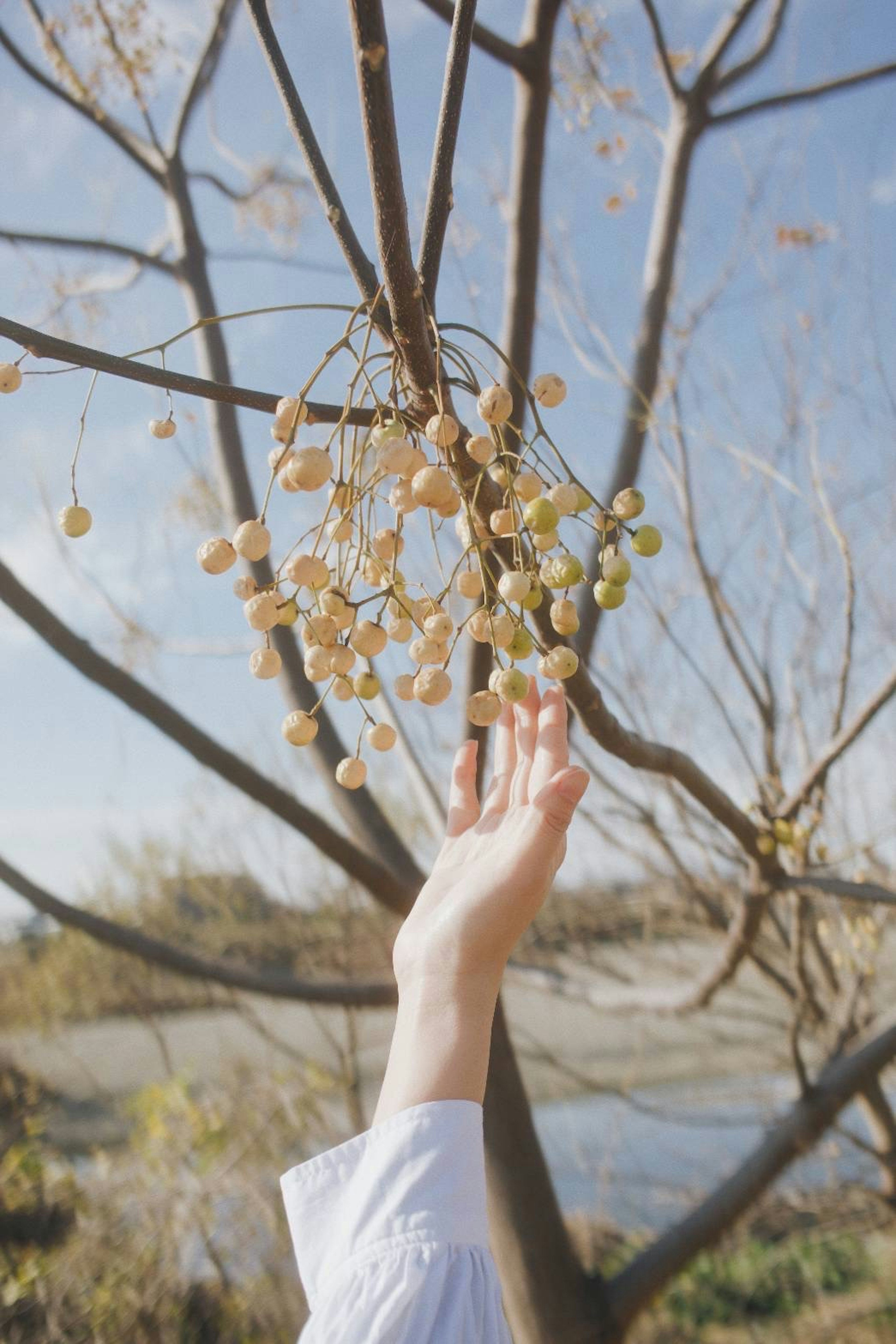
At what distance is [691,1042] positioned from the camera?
4270mm

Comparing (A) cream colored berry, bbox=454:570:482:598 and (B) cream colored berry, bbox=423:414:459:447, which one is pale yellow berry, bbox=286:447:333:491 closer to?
(B) cream colored berry, bbox=423:414:459:447

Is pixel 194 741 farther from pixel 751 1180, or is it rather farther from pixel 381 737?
pixel 751 1180

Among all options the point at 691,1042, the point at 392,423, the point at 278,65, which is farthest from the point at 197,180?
the point at 691,1042

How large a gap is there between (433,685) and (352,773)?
0.48 ft

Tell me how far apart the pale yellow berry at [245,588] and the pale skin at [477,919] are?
290 mm

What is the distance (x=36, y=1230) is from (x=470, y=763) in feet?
9.21

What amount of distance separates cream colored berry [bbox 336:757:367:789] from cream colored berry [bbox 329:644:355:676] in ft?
0.38

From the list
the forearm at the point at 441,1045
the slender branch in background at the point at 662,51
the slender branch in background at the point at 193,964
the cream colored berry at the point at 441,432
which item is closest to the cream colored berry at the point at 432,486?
the cream colored berry at the point at 441,432

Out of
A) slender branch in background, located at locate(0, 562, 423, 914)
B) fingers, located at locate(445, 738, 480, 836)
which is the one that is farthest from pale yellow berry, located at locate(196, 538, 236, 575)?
slender branch in background, located at locate(0, 562, 423, 914)

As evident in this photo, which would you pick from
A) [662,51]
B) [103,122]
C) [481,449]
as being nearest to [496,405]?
[481,449]

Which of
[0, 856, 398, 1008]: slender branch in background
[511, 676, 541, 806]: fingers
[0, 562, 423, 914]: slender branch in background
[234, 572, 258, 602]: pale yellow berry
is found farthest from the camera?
[0, 856, 398, 1008]: slender branch in background

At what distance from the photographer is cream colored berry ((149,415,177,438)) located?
73 cm

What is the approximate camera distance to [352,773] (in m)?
0.79

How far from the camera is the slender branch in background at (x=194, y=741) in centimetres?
129
